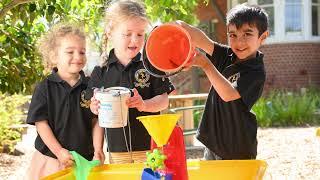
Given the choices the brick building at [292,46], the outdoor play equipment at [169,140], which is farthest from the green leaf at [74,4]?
the brick building at [292,46]

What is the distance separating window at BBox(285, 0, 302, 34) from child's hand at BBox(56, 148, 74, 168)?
12318 mm

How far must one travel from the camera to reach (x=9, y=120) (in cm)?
788

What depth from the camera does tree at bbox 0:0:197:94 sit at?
4.14 meters

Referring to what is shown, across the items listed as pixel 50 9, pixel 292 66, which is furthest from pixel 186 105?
pixel 292 66

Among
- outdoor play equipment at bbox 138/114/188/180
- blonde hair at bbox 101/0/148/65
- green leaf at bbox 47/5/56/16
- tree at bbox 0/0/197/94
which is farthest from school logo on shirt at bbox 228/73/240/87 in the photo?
green leaf at bbox 47/5/56/16

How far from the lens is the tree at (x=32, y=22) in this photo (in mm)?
4141

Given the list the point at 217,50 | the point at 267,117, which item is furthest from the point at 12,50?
the point at 267,117

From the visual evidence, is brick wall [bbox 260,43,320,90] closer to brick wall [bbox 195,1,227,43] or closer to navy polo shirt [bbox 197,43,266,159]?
brick wall [bbox 195,1,227,43]

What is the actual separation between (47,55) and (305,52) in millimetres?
11822

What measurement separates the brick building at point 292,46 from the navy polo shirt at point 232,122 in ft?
37.0

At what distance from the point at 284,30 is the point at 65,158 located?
1224cm

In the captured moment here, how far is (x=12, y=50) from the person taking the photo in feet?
15.3

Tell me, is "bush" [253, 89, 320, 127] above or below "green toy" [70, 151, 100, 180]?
below

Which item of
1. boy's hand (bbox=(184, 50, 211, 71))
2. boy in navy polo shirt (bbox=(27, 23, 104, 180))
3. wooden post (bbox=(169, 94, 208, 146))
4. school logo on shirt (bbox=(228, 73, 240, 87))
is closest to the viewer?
boy's hand (bbox=(184, 50, 211, 71))
